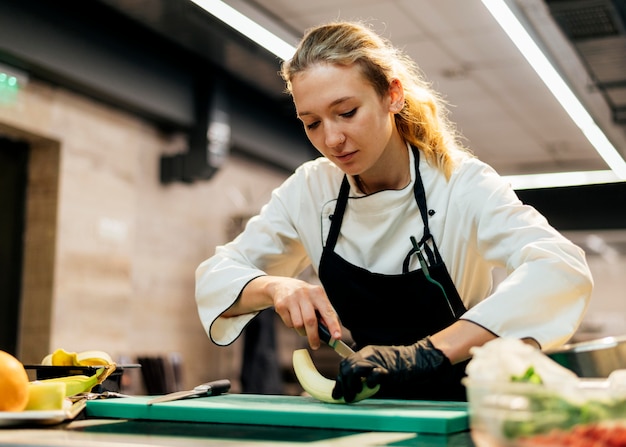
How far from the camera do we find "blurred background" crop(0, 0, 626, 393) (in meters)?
4.24

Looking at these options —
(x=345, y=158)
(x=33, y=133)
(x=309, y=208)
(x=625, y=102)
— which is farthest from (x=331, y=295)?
(x=625, y=102)

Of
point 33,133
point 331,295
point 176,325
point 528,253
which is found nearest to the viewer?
point 528,253

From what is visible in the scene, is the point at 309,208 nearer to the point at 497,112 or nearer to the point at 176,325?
the point at 176,325

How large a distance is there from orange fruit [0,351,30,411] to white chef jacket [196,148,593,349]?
A: 22.7 inches

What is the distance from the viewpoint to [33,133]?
14.1 ft

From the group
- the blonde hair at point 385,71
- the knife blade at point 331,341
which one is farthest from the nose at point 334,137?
the knife blade at point 331,341

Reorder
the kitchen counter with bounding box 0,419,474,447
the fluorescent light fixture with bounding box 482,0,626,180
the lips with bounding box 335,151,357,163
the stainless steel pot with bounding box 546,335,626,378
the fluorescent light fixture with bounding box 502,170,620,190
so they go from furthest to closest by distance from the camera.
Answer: the fluorescent light fixture with bounding box 502,170,620,190 → the fluorescent light fixture with bounding box 482,0,626,180 → the stainless steel pot with bounding box 546,335,626,378 → the lips with bounding box 335,151,357,163 → the kitchen counter with bounding box 0,419,474,447

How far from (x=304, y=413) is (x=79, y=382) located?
47 centimetres

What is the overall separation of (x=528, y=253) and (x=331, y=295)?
55 cm

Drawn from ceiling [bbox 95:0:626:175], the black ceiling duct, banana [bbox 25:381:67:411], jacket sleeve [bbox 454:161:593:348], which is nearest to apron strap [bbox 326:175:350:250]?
jacket sleeve [bbox 454:161:593:348]

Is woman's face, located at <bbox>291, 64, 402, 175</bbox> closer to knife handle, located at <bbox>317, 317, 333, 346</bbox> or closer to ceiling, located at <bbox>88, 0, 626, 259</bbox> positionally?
knife handle, located at <bbox>317, 317, 333, 346</bbox>

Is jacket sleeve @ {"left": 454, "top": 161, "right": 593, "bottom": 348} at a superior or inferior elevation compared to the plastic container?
superior

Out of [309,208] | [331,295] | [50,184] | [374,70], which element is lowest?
[331,295]

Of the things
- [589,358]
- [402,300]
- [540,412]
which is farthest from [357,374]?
[589,358]
